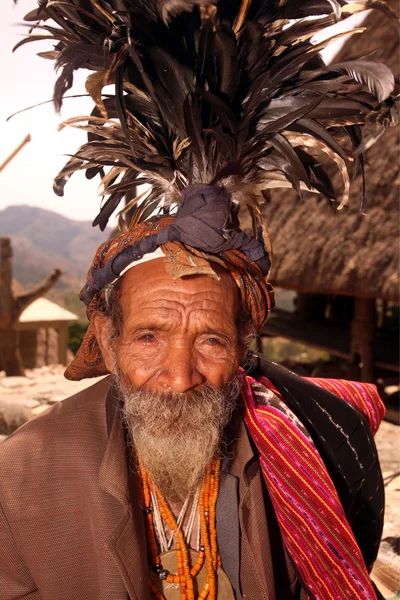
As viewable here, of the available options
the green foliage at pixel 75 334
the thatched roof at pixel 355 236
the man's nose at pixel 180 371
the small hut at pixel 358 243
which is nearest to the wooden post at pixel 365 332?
the small hut at pixel 358 243

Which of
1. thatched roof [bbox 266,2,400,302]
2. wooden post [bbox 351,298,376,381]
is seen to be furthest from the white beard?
wooden post [bbox 351,298,376,381]

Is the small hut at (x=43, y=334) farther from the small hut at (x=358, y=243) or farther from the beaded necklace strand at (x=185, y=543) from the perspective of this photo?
the beaded necklace strand at (x=185, y=543)

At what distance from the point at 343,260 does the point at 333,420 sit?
195 inches

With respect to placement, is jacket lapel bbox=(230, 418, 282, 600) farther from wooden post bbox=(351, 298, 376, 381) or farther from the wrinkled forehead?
wooden post bbox=(351, 298, 376, 381)

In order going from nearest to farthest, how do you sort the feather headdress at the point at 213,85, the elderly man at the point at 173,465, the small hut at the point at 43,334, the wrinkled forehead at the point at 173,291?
the feather headdress at the point at 213,85, the elderly man at the point at 173,465, the wrinkled forehead at the point at 173,291, the small hut at the point at 43,334

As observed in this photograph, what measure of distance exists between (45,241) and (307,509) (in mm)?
100637

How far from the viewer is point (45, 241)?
97.4 meters

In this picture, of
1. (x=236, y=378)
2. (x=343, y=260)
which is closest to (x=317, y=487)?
(x=236, y=378)

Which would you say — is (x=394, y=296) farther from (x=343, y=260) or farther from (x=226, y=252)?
(x=226, y=252)

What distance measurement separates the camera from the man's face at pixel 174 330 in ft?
5.89

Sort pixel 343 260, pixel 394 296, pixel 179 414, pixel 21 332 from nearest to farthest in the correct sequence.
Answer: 1. pixel 179 414
2. pixel 394 296
3. pixel 343 260
4. pixel 21 332

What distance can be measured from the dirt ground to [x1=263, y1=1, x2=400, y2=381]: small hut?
1.80m

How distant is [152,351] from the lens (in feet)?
5.97

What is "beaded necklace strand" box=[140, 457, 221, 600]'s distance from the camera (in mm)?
1885
